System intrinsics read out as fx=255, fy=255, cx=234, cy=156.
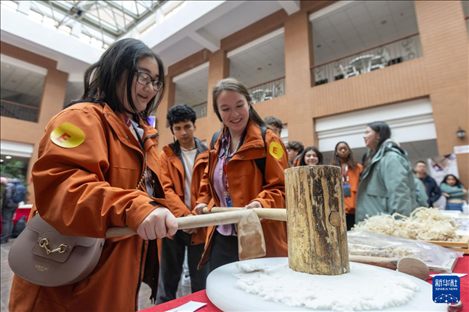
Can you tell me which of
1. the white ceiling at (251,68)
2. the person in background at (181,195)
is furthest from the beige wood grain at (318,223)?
the white ceiling at (251,68)

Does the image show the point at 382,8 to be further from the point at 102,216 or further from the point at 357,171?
the point at 102,216

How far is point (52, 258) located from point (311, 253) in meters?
0.79

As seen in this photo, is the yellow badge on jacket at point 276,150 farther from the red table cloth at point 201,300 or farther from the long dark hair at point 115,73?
the red table cloth at point 201,300

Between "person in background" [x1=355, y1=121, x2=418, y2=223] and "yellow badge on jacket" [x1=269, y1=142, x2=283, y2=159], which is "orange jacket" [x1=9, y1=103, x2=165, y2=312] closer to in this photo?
"yellow badge on jacket" [x1=269, y1=142, x2=283, y2=159]

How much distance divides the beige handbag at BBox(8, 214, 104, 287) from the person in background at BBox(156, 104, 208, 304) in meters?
0.87

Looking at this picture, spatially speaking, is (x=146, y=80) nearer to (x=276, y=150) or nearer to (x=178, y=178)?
(x=276, y=150)

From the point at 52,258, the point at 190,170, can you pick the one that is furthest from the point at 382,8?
the point at 52,258

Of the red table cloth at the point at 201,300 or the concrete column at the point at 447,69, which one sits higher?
the concrete column at the point at 447,69

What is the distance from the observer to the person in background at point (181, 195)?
1.79 m

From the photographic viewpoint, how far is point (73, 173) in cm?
73

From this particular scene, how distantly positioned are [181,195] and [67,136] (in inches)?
52.6

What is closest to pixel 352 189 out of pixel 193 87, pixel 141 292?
pixel 141 292

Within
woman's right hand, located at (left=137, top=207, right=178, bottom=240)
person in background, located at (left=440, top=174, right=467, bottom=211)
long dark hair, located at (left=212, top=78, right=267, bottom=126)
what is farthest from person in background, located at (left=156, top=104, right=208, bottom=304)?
person in background, located at (left=440, top=174, right=467, bottom=211)

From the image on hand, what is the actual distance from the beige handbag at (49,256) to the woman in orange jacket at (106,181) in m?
0.08
